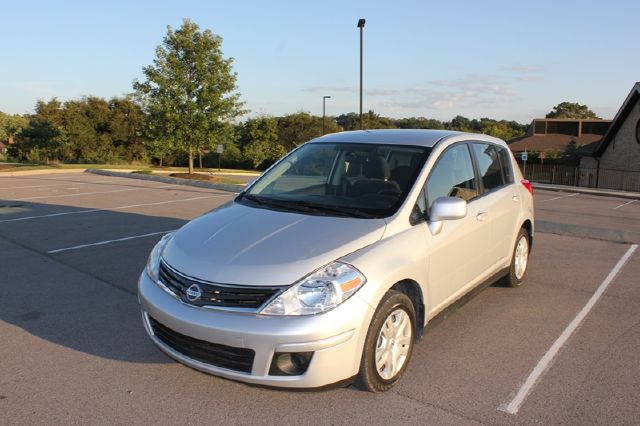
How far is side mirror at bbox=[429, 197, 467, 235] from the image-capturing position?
3.71 metres

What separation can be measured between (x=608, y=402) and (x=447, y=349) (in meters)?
1.15

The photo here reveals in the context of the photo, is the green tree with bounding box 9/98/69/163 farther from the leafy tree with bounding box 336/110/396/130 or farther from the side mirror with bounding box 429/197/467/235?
the side mirror with bounding box 429/197/467/235

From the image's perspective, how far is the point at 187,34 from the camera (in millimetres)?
23328

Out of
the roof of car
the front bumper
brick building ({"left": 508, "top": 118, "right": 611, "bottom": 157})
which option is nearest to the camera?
the front bumper

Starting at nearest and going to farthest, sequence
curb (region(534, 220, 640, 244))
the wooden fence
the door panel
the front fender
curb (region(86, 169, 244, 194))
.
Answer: the front fender
the door panel
curb (region(534, 220, 640, 244))
curb (region(86, 169, 244, 194))
the wooden fence

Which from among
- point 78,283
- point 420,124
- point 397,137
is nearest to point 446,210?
point 397,137

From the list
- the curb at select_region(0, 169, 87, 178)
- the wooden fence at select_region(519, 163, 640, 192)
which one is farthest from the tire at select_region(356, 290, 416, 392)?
the wooden fence at select_region(519, 163, 640, 192)

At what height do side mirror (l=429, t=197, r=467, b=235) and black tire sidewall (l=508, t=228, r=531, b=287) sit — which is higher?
side mirror (l=429, t=197, r=467, b=235)

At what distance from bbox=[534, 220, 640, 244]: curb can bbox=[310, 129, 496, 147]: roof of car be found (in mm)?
4911

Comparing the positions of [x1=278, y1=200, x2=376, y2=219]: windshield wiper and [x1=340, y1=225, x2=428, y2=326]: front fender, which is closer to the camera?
[x1=340, y1=225, x2=428, y2=326]: front fender

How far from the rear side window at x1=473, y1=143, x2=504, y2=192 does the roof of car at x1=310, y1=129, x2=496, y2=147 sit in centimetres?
16

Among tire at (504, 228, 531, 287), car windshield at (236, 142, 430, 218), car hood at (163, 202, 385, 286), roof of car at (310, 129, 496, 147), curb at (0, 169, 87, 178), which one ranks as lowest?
curb at (0, 169, 87, 178)

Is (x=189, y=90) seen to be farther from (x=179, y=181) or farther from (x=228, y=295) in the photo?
(x=228, y=295)

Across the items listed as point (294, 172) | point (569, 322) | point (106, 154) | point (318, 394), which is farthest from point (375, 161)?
point (106, 154)
